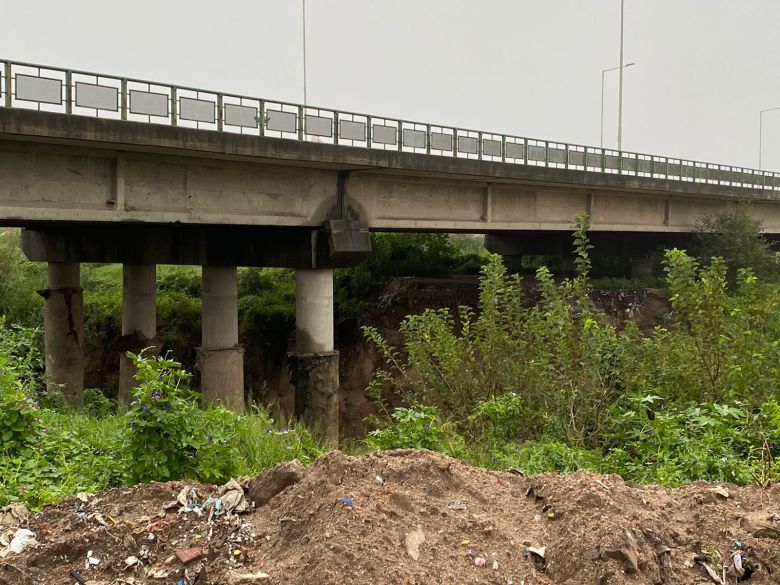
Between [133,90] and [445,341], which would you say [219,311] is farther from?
[445,341]

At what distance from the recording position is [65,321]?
83.2 ft

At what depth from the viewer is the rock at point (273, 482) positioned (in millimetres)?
5559

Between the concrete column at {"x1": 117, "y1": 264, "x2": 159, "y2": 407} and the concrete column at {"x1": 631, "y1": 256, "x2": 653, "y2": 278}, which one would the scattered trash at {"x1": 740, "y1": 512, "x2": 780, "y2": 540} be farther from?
the concrete column at {"x1": 631, "y1": 256, "x2": 653, "y2": 278}

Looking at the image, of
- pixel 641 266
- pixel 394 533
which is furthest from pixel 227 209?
pixel 641 266

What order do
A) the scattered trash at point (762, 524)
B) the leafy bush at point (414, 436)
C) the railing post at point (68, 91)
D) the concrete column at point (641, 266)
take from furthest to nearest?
the concrete column at point (641, 266), the railing post at point (68, 91), the leafy bush at point (414, 436), the scattered trash at point (762, 524)

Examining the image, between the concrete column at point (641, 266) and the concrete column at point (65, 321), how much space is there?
86.4 ft

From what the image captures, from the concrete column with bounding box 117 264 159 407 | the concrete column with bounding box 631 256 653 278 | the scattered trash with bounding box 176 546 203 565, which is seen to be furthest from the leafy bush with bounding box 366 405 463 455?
the concrete column with bounding box 631 256 653 278

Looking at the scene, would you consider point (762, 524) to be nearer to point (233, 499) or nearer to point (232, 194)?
point (233, 499)

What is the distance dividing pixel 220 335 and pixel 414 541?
1753 cm

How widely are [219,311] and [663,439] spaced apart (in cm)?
1546

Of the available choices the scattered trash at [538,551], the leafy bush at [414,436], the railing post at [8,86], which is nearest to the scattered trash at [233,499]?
the scattered trash at [538,551]

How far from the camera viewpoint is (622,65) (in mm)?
39969

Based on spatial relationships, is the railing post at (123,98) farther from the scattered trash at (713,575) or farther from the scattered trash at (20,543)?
the scattered trash at (713,575)

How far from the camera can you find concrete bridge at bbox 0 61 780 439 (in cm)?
1499
